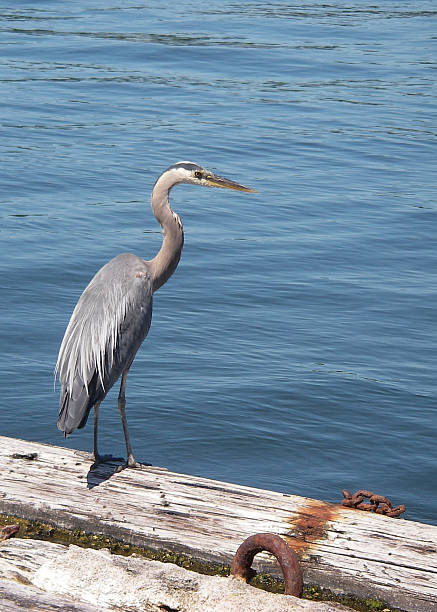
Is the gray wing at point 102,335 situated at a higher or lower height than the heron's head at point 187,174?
lower

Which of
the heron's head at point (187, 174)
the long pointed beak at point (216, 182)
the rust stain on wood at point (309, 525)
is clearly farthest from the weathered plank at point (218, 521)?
the long pointed beak at point (216, 182)

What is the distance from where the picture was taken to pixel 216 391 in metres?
8.62

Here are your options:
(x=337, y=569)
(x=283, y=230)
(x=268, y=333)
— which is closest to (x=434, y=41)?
(x=283, y=230)

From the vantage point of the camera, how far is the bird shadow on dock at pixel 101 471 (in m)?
5.16

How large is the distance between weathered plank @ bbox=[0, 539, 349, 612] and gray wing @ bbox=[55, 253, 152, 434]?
5.24 ft

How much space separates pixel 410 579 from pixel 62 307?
21.5 ft

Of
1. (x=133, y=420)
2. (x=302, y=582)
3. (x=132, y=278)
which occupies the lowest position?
(x=133, y=420)

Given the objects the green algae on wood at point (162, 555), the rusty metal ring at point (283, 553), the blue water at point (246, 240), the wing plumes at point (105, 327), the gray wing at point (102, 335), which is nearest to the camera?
the rusty metal ring at point (283, 553)

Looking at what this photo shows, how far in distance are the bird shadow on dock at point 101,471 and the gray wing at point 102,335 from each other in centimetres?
34

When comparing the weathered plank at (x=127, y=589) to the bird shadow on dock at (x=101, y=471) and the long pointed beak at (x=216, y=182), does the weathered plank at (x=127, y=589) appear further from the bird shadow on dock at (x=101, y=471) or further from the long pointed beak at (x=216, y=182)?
the long pointed beak at (x=216, y=182)

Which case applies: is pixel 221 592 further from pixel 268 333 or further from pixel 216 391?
pixel 268 333

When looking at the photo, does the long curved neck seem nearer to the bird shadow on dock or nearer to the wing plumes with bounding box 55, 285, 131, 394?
the wing plumes with bounding box 55, 285, 131, 394

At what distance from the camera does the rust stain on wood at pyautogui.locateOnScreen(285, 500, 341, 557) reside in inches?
179

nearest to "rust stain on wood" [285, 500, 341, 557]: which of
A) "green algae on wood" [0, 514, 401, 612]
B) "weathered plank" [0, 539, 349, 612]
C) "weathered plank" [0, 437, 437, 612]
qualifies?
"weathered plank" [0, 437, 437, 612]
